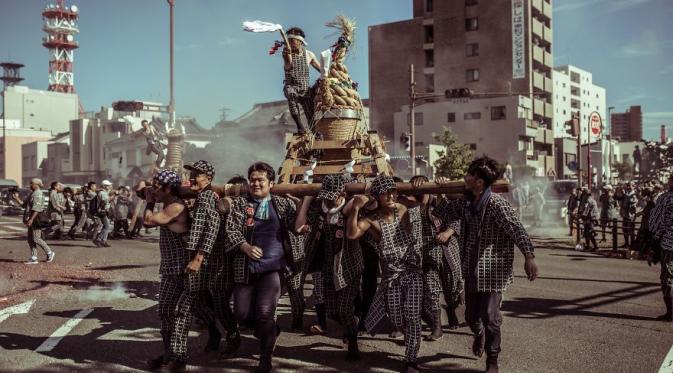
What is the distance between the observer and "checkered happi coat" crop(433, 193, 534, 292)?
17.8ft

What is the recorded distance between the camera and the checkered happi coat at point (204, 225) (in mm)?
5543

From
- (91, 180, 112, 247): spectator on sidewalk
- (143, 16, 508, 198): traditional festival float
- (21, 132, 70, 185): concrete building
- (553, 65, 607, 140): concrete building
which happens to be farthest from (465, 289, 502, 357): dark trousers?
(553, 65, 607, 140): concrete building

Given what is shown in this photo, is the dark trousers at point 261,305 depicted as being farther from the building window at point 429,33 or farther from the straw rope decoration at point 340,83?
the building window at point 429,33

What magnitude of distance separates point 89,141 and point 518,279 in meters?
59.4

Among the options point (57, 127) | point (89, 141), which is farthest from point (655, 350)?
point (57, 127)

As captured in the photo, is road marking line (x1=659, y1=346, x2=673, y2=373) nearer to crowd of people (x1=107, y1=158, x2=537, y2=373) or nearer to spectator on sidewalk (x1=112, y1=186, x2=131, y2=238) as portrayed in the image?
crowd of people (x1=107, y1=158, x2=537, y2=373)

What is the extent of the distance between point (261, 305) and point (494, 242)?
228 centimetres

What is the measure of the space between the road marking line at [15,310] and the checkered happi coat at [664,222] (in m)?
8.98

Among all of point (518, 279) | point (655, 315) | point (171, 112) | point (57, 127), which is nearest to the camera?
point (655, 315)

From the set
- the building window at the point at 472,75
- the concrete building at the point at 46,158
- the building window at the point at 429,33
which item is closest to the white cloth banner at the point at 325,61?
the building window at the point at 472,75

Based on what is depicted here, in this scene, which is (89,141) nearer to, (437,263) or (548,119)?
(548,119)

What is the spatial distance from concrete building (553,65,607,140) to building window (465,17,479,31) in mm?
23617

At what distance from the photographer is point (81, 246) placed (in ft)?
59.7

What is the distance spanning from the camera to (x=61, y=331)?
24.0 feet
